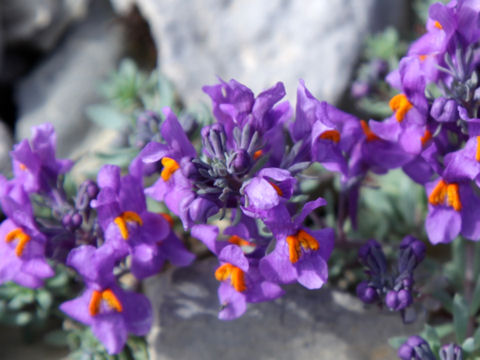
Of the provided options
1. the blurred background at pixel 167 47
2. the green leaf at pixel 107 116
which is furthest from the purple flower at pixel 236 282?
the blurred background at pixel 167 47

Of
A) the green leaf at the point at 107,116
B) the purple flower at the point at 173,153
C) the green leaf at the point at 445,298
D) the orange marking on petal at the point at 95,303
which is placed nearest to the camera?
the purple flower at the point at 173,153

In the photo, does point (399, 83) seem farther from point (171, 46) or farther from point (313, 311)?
point (171, 46)

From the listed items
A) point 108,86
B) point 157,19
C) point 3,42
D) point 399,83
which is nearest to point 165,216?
point 399,83

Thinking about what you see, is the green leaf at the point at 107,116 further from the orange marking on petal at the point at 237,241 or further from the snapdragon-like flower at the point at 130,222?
the orange marking on petal at the point at 237,241

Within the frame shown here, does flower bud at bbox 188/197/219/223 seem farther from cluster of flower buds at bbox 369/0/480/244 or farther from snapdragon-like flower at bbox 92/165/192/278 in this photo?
cluster of flower buds at bbox 369/0/480/244

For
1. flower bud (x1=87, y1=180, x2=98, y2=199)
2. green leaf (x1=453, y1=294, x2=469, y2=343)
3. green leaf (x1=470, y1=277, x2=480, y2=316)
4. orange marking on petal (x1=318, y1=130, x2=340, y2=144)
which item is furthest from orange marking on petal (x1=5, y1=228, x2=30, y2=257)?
green leaf (x1=470, y1=277, x2=480, y2=316)
